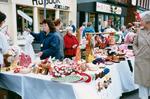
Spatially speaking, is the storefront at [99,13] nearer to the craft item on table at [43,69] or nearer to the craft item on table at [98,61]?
the craft item on table at [98,61]

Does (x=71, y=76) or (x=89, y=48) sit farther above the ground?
(x=89, y=48)

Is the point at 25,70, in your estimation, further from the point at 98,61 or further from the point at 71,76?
the point at 98,61

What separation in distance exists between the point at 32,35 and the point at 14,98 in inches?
102

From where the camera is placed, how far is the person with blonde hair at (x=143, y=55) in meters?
4.59

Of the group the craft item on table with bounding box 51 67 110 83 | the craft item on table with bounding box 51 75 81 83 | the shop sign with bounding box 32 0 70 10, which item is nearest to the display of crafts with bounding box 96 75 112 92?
the craft item on table with bounding box 51 67 110 83

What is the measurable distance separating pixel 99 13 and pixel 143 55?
20786mm

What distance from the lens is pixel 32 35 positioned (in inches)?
300

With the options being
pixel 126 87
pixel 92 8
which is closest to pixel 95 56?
pixel 126 87

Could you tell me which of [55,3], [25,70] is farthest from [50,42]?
[55,3]

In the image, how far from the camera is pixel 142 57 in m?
4.64

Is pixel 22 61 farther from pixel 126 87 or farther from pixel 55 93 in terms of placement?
pixel 126 87

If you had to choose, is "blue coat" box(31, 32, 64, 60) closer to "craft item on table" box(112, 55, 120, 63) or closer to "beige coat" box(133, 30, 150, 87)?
"craft item on table" box(112, 55, 120, 63)

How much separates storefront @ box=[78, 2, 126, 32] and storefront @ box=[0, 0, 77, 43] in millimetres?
1604

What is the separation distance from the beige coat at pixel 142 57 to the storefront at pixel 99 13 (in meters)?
17.2
